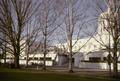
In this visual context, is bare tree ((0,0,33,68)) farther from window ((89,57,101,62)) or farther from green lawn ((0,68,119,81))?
window ((89,57,101,62))

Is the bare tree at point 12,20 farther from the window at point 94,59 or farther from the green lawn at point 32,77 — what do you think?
the window at point 94,59

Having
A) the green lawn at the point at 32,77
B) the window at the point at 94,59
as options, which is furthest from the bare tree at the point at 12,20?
the window at the point at 94,59

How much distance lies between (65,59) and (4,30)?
162ft

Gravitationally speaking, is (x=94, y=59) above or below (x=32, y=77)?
above

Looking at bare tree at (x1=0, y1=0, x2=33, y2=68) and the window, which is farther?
the window

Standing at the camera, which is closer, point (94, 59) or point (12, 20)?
point (12, 20)

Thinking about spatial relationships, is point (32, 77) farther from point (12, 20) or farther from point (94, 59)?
point (94, 59)

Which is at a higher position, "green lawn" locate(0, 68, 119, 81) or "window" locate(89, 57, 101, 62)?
"window" locate(89, 57, 101, 62)

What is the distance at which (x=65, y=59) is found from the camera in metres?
82.1

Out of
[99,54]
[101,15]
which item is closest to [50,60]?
[99,54]

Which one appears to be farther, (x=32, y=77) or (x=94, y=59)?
(x=94, y=59)

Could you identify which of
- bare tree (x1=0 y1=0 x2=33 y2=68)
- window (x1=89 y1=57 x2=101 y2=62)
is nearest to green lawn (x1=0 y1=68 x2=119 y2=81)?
bare tree (x1=0 y1=0 x2=33 y2=68)

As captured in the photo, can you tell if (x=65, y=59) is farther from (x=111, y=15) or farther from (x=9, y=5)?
(x=111, y=15)

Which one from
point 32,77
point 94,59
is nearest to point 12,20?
point 32,77
